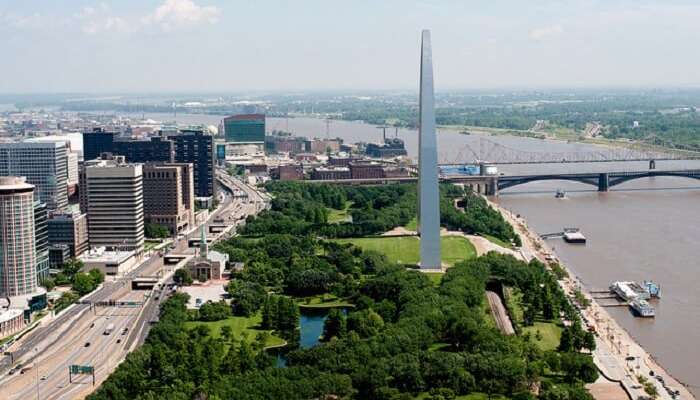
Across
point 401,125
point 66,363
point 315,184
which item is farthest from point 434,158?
point 401,125

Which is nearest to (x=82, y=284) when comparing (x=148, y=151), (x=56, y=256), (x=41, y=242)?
(x=41, y=242)

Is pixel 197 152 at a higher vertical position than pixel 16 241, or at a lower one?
higher

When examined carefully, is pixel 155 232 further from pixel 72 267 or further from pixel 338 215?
pixel 338 215

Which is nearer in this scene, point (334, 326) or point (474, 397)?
point (474, 397)

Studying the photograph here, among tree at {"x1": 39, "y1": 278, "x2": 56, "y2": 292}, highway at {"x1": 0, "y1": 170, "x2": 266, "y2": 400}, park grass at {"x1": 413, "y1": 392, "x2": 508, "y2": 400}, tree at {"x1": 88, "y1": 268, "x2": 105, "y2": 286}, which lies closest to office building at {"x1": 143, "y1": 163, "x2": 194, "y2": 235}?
highway at {"x1": 0, "y1": 170, "x2": 266, "y2": 400}

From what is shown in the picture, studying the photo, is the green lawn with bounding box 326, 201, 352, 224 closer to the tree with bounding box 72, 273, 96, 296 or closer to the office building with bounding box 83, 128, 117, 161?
the office building with bounding box 83, 128, 117, 161

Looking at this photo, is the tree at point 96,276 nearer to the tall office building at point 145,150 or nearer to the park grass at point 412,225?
the park grass at point 412,225

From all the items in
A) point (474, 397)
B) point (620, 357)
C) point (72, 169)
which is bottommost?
point (620, 357)
